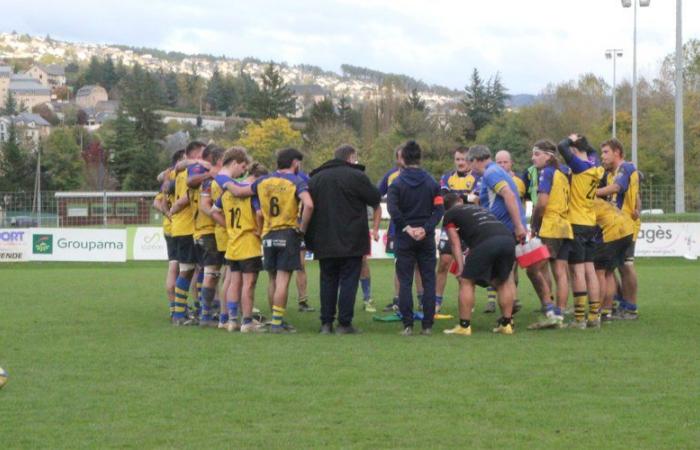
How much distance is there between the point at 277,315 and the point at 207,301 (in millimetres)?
1120

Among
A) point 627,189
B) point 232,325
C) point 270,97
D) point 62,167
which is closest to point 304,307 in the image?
point 232,325

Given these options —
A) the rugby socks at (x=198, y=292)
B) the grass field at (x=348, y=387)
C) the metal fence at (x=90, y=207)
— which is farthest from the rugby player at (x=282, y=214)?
the metal fence at (x=90, y=207)

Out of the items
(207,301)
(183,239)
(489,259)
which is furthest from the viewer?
(183,239)

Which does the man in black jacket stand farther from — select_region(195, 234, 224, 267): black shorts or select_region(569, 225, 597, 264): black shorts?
select_region(569, 225, 597, 264): black shorts

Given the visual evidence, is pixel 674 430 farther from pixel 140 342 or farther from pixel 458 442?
pixel 140 342

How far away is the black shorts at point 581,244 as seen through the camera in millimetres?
11688

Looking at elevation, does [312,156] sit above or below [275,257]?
above

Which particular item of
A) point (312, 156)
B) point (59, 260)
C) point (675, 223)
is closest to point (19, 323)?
point (59, 260)

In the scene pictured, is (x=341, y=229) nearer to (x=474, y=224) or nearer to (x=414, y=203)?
(x=414, y=203)

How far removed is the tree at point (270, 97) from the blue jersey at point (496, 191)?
95.6m

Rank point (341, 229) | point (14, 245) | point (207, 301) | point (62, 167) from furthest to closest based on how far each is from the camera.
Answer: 1. point (62, 167)
2. point (14, 245)
3. point (207, 301)
4. point (341, 229)

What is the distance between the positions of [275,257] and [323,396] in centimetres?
420

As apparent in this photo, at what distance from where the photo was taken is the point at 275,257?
11719 millimetres

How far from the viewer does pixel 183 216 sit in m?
12.7
